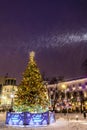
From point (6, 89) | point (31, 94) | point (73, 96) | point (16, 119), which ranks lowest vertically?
point (16, 119)

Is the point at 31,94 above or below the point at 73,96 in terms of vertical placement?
below

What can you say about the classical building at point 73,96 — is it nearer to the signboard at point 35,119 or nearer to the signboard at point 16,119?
the signboard at point 35,119

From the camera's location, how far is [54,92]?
258ft

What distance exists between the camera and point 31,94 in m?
25.6

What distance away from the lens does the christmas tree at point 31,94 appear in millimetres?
25375

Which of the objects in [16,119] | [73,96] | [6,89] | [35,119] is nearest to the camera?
[35,119]

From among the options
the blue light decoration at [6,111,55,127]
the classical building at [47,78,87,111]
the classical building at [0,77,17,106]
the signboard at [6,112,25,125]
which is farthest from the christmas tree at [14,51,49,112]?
the classical building at [0,77,17,106]

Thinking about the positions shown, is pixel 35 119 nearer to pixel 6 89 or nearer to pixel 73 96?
pixel 73 96

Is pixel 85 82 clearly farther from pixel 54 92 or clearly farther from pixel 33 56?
pixel 33 56

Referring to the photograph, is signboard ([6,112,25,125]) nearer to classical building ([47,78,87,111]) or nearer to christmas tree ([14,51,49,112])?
christmas tree ([14,51,49,112])

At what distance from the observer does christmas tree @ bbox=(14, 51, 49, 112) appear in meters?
25.4

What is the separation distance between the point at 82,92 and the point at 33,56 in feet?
153

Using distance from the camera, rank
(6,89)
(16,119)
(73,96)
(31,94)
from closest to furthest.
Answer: (16,119) → (31,94) → (73,96) → (6,89)

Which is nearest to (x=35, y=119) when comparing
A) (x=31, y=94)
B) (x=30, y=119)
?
(x=30, y=119)
